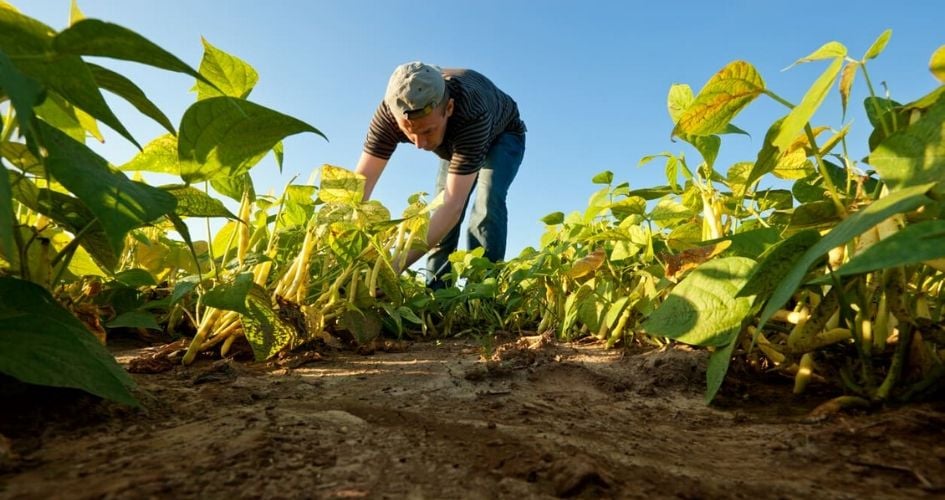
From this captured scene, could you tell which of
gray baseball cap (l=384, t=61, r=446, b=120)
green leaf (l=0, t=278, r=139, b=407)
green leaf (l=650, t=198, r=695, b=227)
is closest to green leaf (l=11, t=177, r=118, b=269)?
green leaf (l=0, t=278, r=139, b=407)

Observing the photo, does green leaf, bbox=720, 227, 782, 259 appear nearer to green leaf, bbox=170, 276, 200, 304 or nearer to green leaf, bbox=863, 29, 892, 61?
green leaf, bbox=863, 29, 892, 61

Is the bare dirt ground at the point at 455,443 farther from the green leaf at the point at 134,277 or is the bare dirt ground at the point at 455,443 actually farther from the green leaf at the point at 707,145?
the green leaf at the point at 707,145

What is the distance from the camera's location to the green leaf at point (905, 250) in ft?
1.61

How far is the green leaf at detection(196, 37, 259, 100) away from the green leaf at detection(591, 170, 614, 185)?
3.69ft

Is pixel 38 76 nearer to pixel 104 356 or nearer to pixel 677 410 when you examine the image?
pixel 104 356

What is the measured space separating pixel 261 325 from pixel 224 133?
0.48 meters

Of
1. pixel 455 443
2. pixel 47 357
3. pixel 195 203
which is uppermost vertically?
pixel 195 203

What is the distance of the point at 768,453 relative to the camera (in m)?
0.64

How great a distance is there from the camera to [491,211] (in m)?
3.42

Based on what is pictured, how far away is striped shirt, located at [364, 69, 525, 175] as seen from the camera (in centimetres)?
303

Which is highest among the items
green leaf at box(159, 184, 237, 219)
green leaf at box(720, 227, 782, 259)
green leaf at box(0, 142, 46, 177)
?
green leaf at box(0, 142, 46, 177)

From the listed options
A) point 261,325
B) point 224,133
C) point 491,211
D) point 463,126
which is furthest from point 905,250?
point 491,211

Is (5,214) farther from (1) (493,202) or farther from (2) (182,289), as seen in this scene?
(1) (493,202)

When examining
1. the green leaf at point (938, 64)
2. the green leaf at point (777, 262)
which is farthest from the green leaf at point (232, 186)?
the green leaf at point (938, 64)
